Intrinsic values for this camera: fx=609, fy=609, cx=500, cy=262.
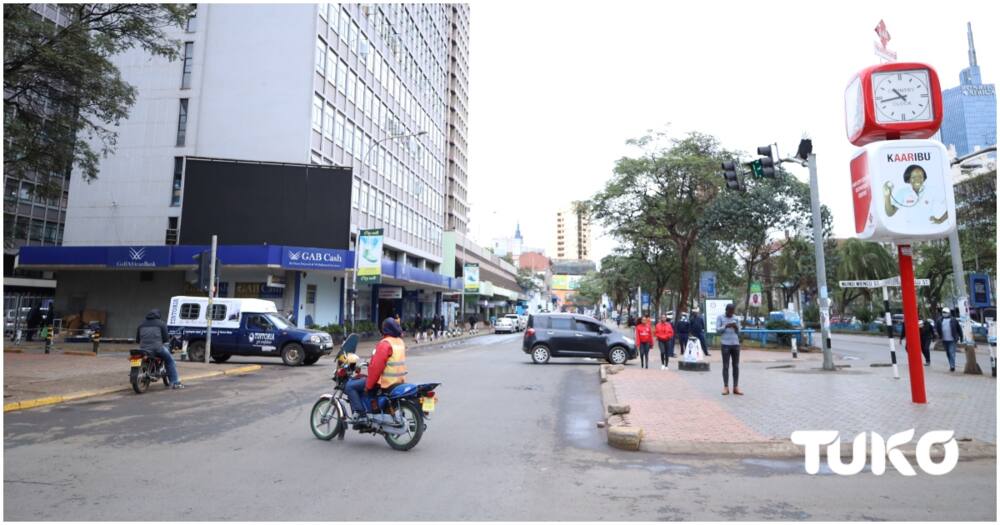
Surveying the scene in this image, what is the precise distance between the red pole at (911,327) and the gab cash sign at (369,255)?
2190 cm

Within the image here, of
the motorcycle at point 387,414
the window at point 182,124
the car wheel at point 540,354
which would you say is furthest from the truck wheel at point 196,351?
the window at point 182,124

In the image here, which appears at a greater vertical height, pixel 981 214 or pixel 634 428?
pixel 981 214

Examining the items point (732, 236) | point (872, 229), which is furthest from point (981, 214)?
point (872, 229)

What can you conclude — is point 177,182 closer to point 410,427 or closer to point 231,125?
point 231,125

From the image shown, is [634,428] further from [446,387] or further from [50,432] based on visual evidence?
[50,432]

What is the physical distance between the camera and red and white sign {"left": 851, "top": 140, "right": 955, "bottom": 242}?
973cm

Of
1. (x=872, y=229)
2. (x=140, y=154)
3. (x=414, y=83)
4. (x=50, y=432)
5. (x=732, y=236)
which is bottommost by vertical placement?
(x=50, y=432)

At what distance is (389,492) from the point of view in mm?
5391

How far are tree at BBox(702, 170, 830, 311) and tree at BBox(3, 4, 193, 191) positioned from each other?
76.8ft

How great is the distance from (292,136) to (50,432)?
26494 millimetres

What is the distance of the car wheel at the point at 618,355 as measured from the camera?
20.3 m

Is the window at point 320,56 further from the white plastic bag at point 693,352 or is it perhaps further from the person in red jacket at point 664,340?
the white plastic bag at point 693,352

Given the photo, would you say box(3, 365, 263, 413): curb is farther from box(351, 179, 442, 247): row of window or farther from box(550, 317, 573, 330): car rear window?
box(351, 179, 442, 247): row of window

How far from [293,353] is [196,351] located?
11.1 feet
